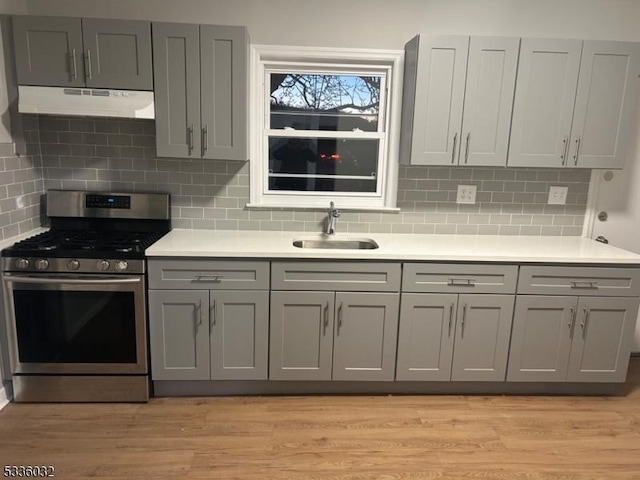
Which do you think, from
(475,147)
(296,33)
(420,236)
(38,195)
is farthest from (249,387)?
(296,33)

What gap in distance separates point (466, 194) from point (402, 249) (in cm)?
80

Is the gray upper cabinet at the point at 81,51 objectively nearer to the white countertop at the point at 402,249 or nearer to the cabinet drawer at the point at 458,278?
the white countertop at the point at 402,249

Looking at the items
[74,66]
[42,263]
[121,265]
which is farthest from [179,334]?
[74,66]

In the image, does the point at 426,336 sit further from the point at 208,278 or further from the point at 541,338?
the point at 208,278

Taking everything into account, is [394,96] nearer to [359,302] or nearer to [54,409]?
[359,302]

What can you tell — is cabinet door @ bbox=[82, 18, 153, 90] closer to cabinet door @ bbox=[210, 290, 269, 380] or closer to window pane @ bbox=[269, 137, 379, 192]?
window pane @ bbox=[269, 137, 379, 192]

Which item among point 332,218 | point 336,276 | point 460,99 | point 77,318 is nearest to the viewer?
point 77,318

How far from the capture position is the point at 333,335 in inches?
100

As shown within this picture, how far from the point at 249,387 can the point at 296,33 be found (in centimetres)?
226

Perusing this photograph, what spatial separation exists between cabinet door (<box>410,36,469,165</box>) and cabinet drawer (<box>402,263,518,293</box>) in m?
0.67

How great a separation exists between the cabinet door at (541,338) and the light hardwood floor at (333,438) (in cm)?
19

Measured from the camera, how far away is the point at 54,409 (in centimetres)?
243

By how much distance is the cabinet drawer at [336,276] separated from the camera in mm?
2459

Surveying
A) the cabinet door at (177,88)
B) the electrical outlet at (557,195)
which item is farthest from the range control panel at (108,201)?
the electrical outlet at (557,195)
